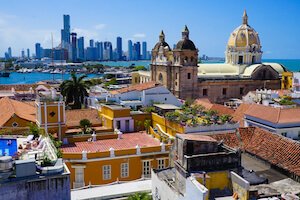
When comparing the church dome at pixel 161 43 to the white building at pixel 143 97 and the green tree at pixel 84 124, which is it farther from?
the green tree at pixel 84 124

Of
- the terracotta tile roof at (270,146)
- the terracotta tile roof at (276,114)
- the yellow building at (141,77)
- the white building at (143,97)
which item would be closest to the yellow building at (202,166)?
the terracotta tile roof at (270,146)

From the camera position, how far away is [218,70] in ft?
182

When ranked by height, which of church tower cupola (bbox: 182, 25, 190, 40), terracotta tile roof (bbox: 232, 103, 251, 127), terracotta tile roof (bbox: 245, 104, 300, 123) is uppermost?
church tower cupola (bbox: 182, 25, 190, 40)

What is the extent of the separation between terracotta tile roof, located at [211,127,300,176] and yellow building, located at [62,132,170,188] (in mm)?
4348

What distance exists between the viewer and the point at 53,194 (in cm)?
879

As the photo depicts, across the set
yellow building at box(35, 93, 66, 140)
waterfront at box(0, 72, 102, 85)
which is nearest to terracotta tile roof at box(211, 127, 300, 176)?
yellow building at box(35, 93, 66, 140)

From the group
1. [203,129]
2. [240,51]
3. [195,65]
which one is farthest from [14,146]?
[240,51]

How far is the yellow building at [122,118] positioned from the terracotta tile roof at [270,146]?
857 cm

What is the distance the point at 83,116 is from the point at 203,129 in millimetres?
10564

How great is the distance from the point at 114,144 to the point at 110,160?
8.23 feet

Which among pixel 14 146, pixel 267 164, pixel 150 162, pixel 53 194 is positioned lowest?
pixel 150 162

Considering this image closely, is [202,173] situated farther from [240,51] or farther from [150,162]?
[240,51]

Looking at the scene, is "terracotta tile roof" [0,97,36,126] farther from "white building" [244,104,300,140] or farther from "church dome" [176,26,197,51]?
"church dome" [176,26,197,51]

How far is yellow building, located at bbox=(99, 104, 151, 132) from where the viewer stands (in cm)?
2478
